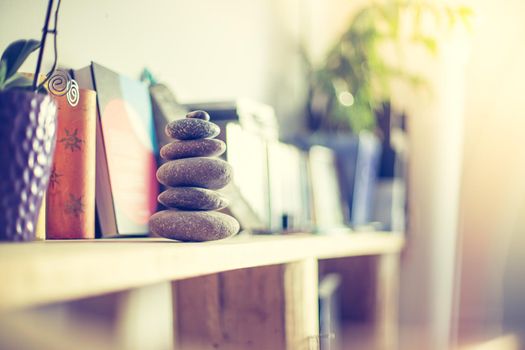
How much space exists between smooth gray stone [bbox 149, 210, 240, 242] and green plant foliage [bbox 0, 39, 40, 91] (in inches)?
10.4

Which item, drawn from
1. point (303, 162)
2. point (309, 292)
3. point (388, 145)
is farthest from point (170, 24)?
point (388, 145)

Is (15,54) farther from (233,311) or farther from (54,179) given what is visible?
(233,311)

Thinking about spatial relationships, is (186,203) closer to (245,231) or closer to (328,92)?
(245,231)

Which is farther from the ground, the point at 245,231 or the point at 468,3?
the point at 468,3

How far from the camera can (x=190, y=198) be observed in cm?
86

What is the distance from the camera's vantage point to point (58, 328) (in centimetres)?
99

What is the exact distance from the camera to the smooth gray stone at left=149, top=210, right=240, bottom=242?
0.85m

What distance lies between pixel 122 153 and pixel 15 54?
0.28m

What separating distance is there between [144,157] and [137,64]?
1.06 feet

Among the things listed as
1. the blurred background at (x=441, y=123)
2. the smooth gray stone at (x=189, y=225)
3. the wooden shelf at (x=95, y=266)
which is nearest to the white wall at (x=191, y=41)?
the blurred background at (x=441, y=123)

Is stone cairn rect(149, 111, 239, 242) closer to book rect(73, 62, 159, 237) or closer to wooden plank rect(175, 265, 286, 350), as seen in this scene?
book rect(73, 62, 159, 237)

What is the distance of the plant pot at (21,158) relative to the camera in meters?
0.66

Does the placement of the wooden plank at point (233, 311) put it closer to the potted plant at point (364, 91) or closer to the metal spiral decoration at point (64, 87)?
the metal spiral decoration at point (64, 87)

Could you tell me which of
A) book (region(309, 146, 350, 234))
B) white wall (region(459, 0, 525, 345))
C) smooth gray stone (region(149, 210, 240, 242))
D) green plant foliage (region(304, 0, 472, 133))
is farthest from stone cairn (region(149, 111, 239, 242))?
white wall (region(459, 0, 525, 345))
